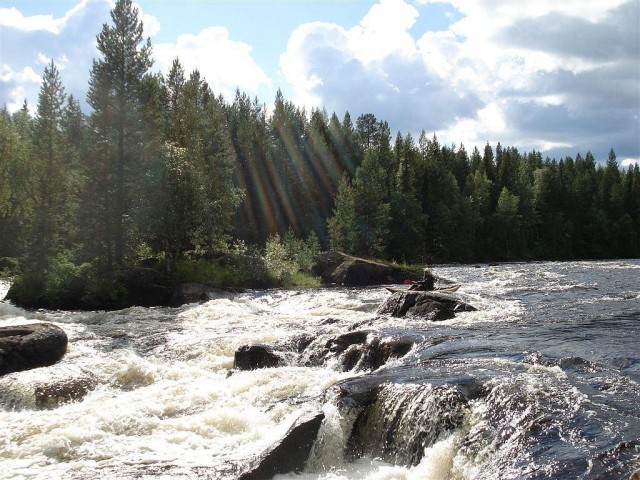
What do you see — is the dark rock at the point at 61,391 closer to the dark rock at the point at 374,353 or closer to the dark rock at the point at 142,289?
the dark rock at the point at 374,353

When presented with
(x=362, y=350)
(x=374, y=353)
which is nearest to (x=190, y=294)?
(x=362, y=350)

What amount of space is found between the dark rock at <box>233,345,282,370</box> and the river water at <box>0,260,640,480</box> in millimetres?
358

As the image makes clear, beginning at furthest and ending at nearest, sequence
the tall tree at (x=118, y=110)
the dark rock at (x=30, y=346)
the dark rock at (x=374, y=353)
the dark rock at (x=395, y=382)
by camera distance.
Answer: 1. the tall tree at (x=118, y=110)
2. the dark rock at (x=30, y=346)
3. the dark rock at (x=374, y=353)
4. the dark rock at (x=395, y=382)

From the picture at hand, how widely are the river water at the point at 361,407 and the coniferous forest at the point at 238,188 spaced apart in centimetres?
1763

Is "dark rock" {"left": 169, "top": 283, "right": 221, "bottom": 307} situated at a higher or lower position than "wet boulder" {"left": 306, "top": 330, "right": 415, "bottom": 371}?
higher

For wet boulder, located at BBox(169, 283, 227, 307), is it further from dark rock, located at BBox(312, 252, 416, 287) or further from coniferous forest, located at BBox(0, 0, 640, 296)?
dark rock, located at BBox(312, 252, 416, 287)

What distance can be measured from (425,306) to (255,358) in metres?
8.12

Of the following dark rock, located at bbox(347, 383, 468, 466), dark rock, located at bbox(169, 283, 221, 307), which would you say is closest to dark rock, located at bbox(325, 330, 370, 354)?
dark rock, located at bbox(347, 383, 468, 466)

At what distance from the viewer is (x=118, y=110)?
35938 mm

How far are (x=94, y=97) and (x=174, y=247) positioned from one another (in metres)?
11.1

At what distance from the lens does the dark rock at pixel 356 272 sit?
40.2 meters

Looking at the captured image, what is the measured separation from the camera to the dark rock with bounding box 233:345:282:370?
15.5 meters

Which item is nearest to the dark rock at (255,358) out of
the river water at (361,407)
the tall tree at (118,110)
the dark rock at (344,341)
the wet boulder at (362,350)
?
the river water at (361,407)

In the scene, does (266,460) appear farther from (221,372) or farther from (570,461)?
(221,372)
